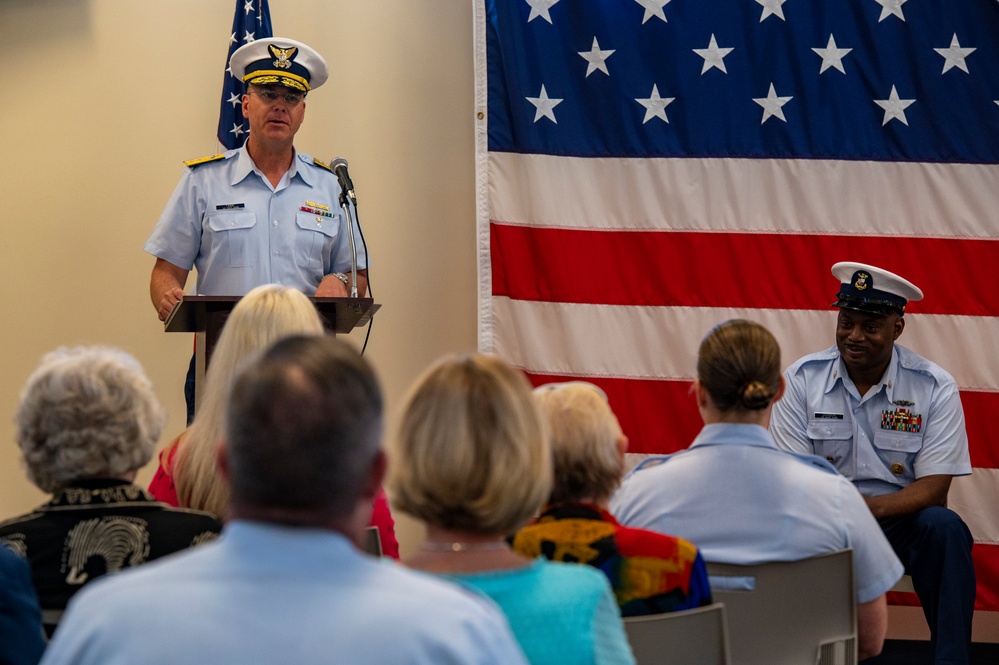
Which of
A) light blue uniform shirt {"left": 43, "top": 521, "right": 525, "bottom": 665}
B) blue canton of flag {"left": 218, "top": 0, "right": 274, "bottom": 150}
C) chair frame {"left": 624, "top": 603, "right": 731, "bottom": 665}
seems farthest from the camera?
blue canton of flag {"left": 218, "top": 0, "right": 274, "bottom": 150}

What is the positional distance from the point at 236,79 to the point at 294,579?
385cm

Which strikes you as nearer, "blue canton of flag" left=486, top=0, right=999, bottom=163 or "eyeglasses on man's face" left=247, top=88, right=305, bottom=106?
"eyeglasses on man's face" left=247, top=88, right=305, bottom=106

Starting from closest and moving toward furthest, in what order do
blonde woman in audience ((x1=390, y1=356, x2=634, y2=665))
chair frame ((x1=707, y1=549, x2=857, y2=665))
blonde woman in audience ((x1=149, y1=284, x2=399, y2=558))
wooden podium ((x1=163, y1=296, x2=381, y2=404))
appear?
blonde woman in audience ((x1=390, y1=356, x2=634, y2=665)) → chair frame ((x1=707, y1=549, x2=857, y2=665)) → blonde woman in audience ((x1=149, y1=284, x2=399, y2=558)) → wooden podium ((x1=163, y1=296, x2=381, y2=404))

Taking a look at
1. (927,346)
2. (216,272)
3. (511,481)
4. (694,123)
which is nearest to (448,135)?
(694,123)

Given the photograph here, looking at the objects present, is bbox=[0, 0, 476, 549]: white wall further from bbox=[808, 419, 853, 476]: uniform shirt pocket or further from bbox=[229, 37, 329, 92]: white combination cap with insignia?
bbox=[808, 419, 853, 476]: uniform shirt pocket

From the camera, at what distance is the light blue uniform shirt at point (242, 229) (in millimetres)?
3951

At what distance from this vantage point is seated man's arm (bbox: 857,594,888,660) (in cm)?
232

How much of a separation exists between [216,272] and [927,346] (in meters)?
2.80

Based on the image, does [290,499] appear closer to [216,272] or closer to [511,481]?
[511,481]

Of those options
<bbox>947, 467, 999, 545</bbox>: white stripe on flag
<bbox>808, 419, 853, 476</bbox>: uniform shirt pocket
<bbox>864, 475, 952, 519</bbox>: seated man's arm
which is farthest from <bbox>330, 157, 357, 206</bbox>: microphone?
<bbox>947, 467, 999, 545</bbox>: white stripe on flag

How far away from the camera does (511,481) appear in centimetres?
133

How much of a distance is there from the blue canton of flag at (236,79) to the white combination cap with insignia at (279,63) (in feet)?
1.64

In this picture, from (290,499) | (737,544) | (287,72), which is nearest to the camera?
(290,499)

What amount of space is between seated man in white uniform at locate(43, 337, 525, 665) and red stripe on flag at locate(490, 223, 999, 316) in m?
3.63
